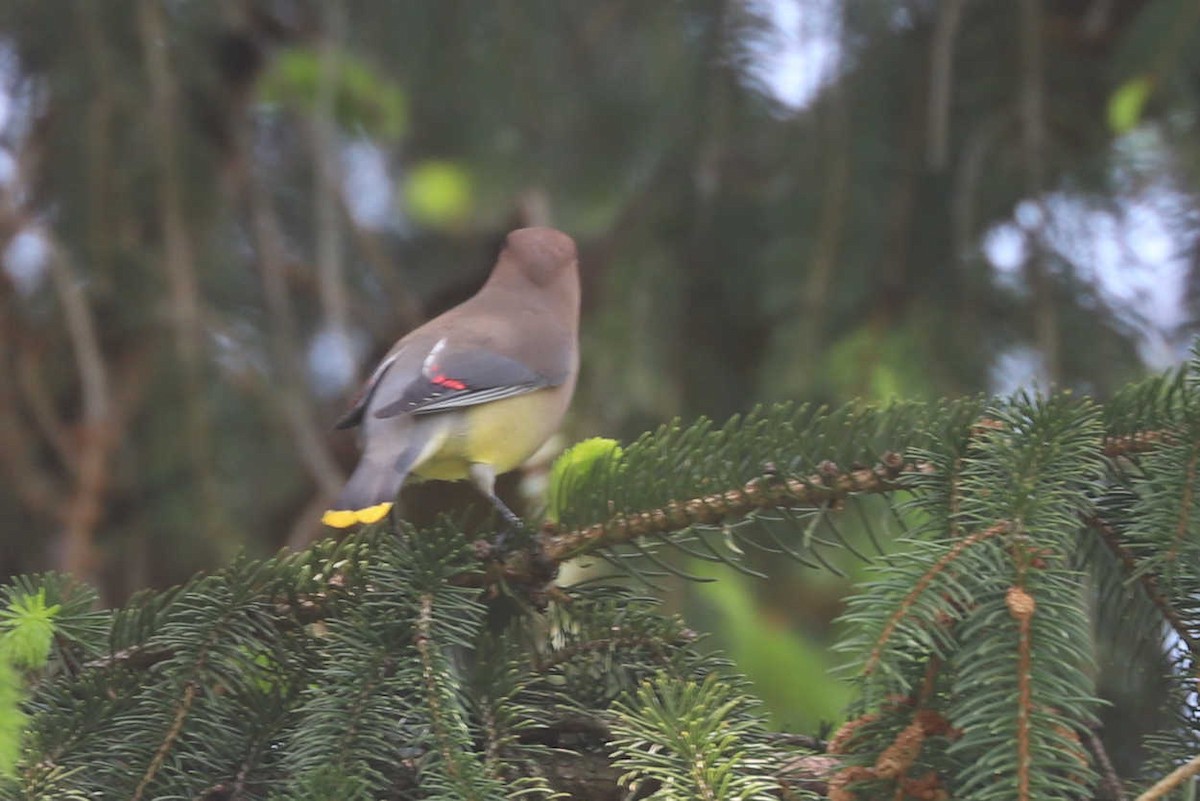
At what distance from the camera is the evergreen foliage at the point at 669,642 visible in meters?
1.45

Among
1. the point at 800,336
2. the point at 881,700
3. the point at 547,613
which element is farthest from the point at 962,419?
the point at 800,336

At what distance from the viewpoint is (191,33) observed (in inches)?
148

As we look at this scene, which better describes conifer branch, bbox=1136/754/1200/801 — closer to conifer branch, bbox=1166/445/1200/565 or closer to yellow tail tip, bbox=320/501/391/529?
conifer branch, bbox=1166/445/1200/565

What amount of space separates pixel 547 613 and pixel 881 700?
0.56 metres

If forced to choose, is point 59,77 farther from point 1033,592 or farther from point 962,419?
point 1033,592

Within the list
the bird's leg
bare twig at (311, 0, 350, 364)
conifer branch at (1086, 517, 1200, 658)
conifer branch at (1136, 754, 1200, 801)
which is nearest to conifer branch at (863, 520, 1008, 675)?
conifer branch at (1086, 517, 1200, 658)

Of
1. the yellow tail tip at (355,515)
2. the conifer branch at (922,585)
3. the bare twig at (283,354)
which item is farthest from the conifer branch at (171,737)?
the bare twig at (283,354)

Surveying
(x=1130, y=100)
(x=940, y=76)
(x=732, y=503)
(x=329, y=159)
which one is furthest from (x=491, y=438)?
(x=1130, y=100)

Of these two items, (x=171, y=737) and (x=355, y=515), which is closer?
(x=171, y=737)

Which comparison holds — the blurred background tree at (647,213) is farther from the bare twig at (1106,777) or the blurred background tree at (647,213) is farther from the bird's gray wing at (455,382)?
the bare twig at (1106,777)

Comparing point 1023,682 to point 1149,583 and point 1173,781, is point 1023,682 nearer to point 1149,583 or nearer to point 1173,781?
point 1173,781

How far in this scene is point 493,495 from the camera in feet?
7.22

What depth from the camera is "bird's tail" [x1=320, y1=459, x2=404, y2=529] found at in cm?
203

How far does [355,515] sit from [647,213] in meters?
2.02
